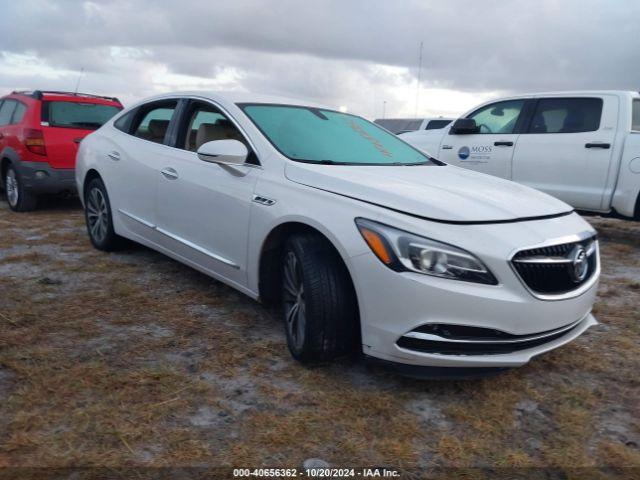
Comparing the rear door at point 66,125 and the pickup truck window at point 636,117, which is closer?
the pickup truck window at point 636,117

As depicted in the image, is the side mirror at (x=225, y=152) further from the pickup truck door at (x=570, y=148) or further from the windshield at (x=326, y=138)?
the pickup truck door at (x=570, y=148)

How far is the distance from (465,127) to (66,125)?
4974 millimetres

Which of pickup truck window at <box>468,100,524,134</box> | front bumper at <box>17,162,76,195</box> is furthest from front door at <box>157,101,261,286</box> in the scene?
pickup truck window at <box>468,100,524,134</box>

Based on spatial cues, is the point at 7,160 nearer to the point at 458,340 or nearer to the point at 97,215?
the point at 97,215

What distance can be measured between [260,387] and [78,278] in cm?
230

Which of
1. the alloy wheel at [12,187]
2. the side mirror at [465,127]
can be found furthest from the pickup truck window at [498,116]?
the alloy wheel at [12,187]

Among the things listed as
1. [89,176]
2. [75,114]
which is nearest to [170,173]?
[89,176]

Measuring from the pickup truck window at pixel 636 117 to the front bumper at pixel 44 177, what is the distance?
253 inches

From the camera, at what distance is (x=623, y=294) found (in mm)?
4410

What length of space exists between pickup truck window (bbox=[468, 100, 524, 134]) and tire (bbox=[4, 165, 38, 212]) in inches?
224

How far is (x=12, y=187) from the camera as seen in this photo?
7.20m

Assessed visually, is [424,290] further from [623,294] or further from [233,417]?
[623,294]

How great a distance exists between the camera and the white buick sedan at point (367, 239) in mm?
2461

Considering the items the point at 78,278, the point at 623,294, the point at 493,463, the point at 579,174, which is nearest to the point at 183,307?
the point at 78,278
